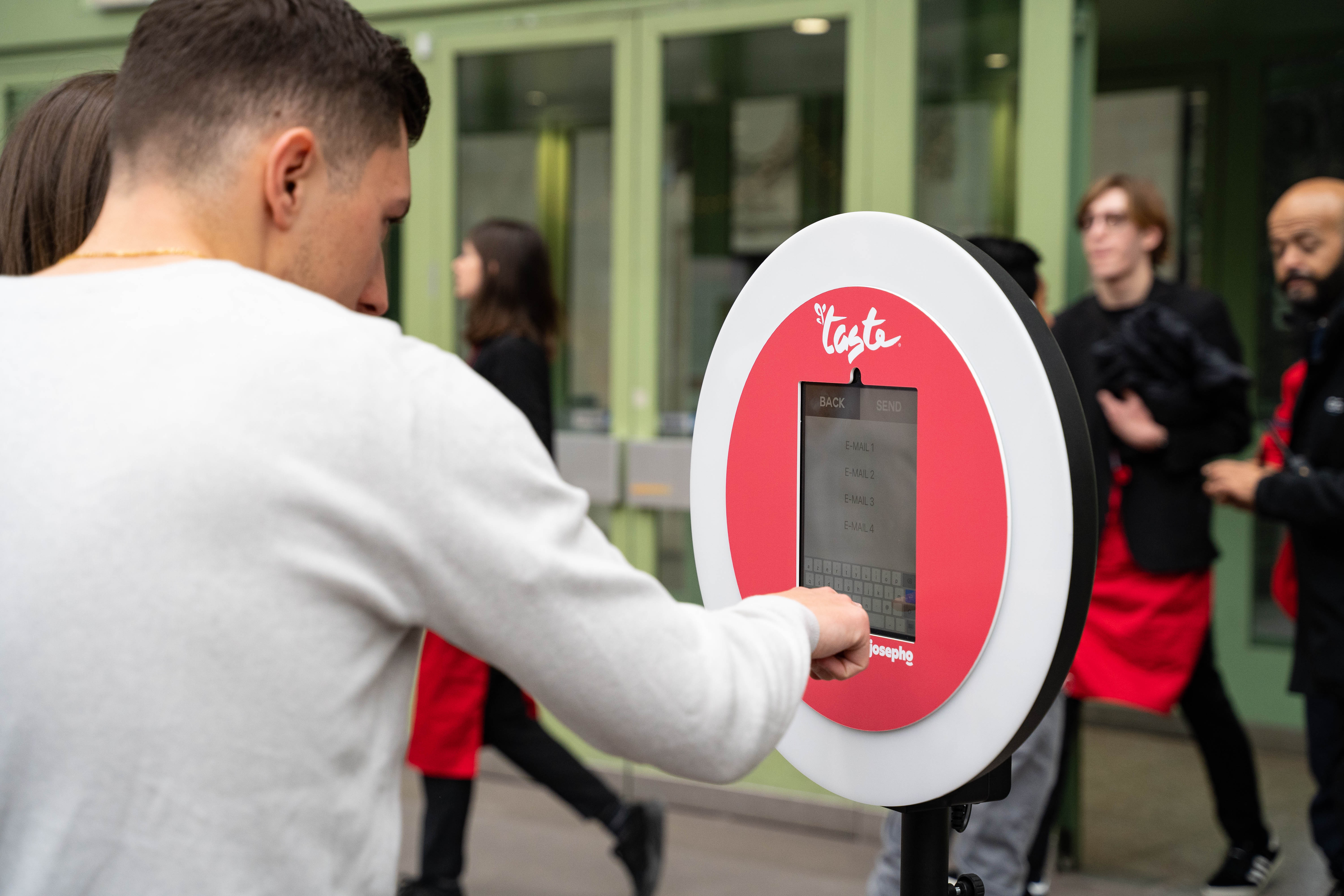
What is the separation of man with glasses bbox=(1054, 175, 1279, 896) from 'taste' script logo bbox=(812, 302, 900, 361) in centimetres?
191

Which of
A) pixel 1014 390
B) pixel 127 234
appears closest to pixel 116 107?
pixel 127 234

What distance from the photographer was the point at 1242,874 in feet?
10.2

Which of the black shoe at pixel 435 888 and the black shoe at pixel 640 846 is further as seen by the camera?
the black shoe at pixel 640 846

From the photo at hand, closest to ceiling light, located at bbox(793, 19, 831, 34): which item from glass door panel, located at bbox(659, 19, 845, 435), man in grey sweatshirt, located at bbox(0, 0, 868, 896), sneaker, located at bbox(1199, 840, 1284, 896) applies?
glass door panel, located at bbox(659, 19, 845, 435)

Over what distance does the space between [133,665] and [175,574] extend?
0.07m

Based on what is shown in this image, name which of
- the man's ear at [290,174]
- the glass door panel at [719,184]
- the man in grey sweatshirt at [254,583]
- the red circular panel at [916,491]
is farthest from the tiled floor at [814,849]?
the man's ear at [290,174]

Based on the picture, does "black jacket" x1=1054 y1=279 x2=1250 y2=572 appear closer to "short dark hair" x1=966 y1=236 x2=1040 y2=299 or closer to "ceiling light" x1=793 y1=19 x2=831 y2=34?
"short dark hair" x1=966 y1=236 x2=1040 y2=299

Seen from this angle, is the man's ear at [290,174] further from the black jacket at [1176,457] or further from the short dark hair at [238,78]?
the black jacket at [1176,457]

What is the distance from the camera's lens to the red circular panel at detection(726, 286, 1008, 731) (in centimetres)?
93

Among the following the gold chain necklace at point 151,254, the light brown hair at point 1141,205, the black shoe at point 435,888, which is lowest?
the black shoe at point 435,888

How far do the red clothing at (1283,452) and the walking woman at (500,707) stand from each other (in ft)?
5.50

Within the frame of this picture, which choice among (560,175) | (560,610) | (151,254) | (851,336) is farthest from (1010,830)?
(560,175)

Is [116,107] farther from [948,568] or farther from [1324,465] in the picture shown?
[1324,465]

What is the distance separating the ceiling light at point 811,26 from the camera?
3.52 m
